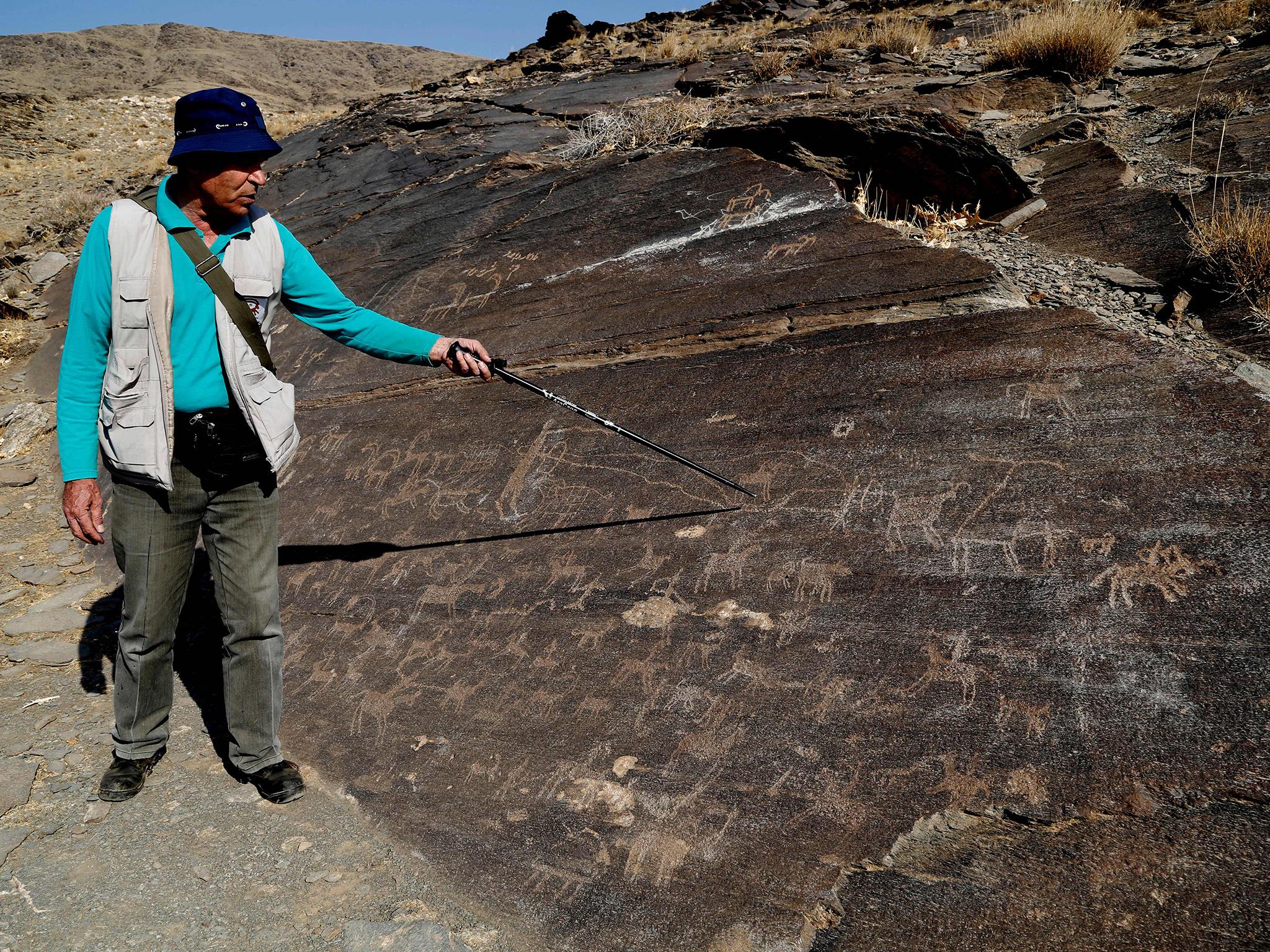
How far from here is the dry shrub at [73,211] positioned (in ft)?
37.4

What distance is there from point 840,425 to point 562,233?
290 centimetres

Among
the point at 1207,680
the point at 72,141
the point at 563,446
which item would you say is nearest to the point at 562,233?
the point at 563,446

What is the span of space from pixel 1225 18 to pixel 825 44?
3414 mm

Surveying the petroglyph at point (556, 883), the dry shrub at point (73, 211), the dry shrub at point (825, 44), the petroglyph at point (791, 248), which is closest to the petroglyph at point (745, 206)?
the petroglyph at point (791, 248)

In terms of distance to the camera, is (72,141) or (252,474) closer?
(252,474)

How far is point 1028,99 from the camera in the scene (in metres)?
6.02

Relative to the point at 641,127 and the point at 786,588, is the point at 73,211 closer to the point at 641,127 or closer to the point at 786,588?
the point at 641,127

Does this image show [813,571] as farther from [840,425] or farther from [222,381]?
[222,381]

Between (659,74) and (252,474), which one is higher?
(659,74)

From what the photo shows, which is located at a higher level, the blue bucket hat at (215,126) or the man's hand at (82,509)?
the blue bucket hat at (215,126)

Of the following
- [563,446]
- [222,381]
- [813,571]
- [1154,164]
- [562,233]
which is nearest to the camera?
[222,381]

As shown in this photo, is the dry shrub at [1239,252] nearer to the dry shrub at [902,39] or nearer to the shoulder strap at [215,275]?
the shoulder strap at [215,275]

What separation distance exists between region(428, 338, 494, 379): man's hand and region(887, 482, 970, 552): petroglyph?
1444mm

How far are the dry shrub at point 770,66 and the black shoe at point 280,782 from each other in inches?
279
